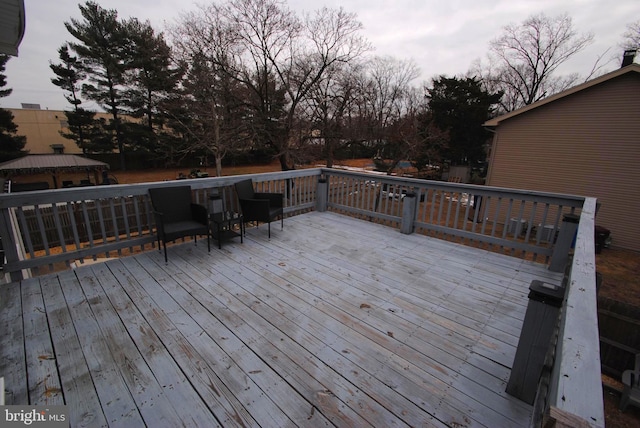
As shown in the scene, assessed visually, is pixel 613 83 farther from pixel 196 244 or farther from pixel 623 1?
pixel 196 244

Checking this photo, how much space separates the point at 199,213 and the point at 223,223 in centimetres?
35

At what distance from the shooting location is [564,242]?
322 cm

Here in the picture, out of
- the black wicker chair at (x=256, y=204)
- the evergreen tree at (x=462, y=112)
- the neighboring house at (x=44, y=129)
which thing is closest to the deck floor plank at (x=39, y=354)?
the black wicker chair at (x=256, y=204)

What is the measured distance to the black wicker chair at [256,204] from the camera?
414 cm

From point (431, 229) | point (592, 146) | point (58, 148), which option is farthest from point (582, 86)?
point (58, 148)

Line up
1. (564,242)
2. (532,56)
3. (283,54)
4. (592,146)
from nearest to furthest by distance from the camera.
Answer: (564,242)
(592,146)
(283,54)
(532,56)

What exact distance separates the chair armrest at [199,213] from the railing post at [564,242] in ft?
14.5

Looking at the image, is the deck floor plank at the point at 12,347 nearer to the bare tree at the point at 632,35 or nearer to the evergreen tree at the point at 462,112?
the evergreen tree at the point at 462,112

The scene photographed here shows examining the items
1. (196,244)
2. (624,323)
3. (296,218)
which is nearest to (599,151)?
(624,323)

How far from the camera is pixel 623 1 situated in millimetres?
9930

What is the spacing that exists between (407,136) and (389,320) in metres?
11.8

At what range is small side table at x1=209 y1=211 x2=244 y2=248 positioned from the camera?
3916mm

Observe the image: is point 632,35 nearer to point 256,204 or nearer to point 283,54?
point 283,54

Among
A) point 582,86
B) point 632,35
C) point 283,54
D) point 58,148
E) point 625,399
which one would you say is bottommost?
point 625,399
